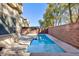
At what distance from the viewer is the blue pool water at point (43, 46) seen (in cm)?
405

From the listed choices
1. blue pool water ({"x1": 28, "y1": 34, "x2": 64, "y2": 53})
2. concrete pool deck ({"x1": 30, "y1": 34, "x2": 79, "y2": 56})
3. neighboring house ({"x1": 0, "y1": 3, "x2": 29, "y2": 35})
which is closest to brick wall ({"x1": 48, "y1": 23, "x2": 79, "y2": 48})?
concrete pool deck ({"x1": 30, "y1": 34, "x2": 79, "y2": 56})

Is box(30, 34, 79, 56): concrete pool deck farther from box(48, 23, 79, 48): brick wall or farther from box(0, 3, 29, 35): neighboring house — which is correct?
box(0, 3, 29, 35): neighboring house

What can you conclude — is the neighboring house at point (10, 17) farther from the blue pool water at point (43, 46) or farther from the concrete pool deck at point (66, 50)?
the concrete pool deck at point (66, 50)

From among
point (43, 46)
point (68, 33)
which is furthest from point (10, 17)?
point (68, 33)

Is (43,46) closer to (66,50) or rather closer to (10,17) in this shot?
(66,50)

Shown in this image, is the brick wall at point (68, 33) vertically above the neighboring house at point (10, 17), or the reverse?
the neighboring house at point (10, 17)

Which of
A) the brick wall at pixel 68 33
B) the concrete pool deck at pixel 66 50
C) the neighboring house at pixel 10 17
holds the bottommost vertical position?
the concrete pool deck at pixel 66 50

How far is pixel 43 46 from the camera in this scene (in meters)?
4.24

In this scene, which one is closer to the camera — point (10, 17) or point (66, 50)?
point (66, 50)

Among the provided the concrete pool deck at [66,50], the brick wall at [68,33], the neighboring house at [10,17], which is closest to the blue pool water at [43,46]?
the concrete pool deck at [66,50]

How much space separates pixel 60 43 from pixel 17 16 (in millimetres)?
1357

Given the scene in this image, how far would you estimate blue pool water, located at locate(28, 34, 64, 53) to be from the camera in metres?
4.05

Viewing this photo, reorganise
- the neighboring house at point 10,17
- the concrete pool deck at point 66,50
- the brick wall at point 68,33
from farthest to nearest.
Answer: the brick wall at point 68,33, the neighboring house at point 10,17, the concrete pool deck at point 66,50

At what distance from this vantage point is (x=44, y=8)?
13.4ft
